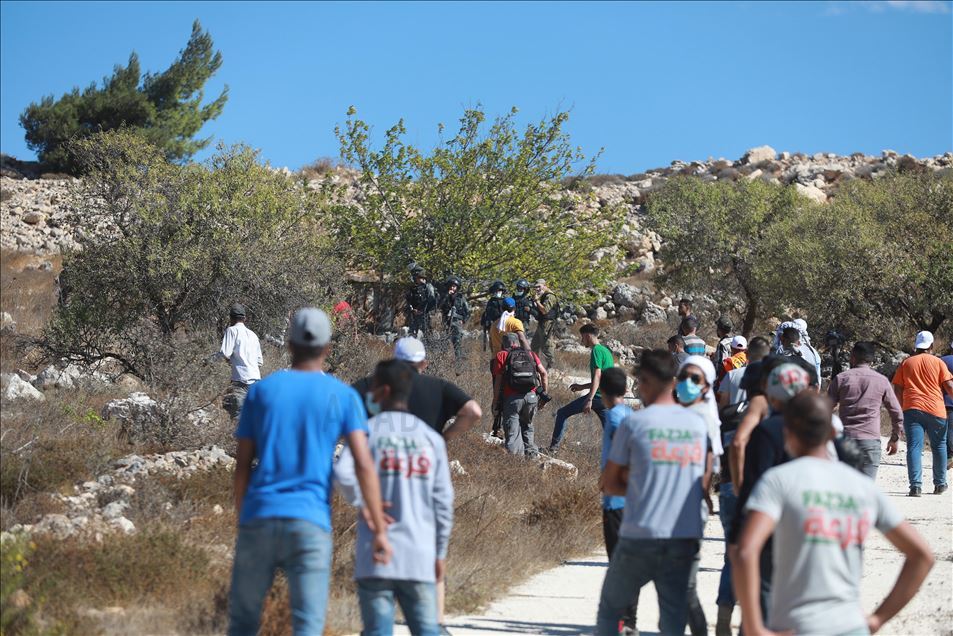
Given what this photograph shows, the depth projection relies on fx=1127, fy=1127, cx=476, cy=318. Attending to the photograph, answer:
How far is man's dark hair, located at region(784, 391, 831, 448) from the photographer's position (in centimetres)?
423

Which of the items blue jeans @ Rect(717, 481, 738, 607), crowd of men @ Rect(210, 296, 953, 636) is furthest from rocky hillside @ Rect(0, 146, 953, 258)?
crowd of men @ Rect(210, 296, 953, 636)

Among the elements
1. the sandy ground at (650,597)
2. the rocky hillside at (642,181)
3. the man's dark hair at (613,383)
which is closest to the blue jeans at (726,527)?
the sandy ground at (650,597)

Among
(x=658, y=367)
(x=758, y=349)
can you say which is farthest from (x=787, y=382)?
(x=758, y=349)

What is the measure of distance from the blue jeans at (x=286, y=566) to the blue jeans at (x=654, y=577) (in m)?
1.49

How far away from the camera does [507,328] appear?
1385cm

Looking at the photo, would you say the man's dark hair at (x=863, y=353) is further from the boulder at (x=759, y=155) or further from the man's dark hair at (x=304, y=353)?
the boulder at (x=759, y=155)

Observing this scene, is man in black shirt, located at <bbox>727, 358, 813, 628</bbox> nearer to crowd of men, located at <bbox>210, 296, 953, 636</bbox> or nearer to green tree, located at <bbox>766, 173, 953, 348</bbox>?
crowd of men, located at <bbox>210, 296, 953, 636</bbox>

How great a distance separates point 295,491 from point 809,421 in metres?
2.13

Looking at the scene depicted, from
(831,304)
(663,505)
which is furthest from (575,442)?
(831,304)

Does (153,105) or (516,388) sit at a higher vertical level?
(153,105)

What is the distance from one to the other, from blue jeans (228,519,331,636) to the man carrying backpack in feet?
26.6

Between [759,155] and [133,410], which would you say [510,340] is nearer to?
[133,410]

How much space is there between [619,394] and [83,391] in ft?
28.5

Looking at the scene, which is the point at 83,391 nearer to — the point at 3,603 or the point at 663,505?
the point at 3,603
